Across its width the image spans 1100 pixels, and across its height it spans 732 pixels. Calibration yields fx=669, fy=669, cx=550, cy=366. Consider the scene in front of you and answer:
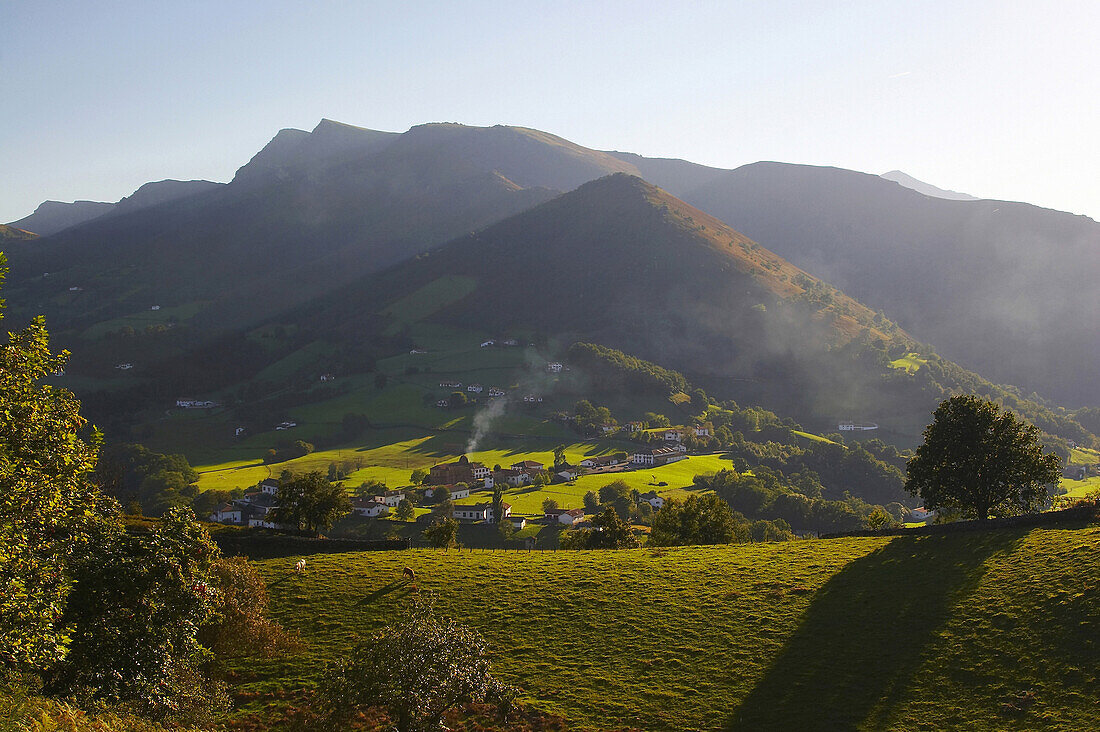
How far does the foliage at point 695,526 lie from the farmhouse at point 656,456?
90494 millimetres

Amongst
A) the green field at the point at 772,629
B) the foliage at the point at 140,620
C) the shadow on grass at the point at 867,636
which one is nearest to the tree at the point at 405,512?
the green field at the point at 772,629

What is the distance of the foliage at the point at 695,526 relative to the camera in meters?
66.2

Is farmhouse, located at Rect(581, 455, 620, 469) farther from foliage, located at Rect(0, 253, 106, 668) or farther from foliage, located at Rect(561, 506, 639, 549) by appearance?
foliage, located at Rect(0, 253, 106, 668)

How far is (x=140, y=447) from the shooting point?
172 meters

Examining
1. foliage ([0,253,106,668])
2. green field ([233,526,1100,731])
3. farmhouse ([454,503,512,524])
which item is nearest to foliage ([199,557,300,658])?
green field ([233,526,1100,731])

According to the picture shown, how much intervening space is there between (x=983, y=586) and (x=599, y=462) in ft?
402

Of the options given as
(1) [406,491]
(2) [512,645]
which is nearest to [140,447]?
(1) [406,491]

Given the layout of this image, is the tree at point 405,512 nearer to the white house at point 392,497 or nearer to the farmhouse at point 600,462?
the white house at point 392,497

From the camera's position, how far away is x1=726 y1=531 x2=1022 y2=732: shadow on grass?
29.3m

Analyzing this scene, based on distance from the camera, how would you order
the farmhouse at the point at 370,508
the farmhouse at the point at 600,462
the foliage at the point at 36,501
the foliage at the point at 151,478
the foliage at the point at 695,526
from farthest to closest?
the farmhouse at the point at 600,462, the foliage at the point at 151,478, the farmhouse at the point at 370,508, the foliage at the point at 695,526, the foliage at the point at 36,501

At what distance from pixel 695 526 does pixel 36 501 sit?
184 feet

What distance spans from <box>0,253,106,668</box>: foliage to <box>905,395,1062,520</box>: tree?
5817 centimetres

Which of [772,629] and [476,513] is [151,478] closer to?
[476,513]

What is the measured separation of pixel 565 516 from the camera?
364ft
